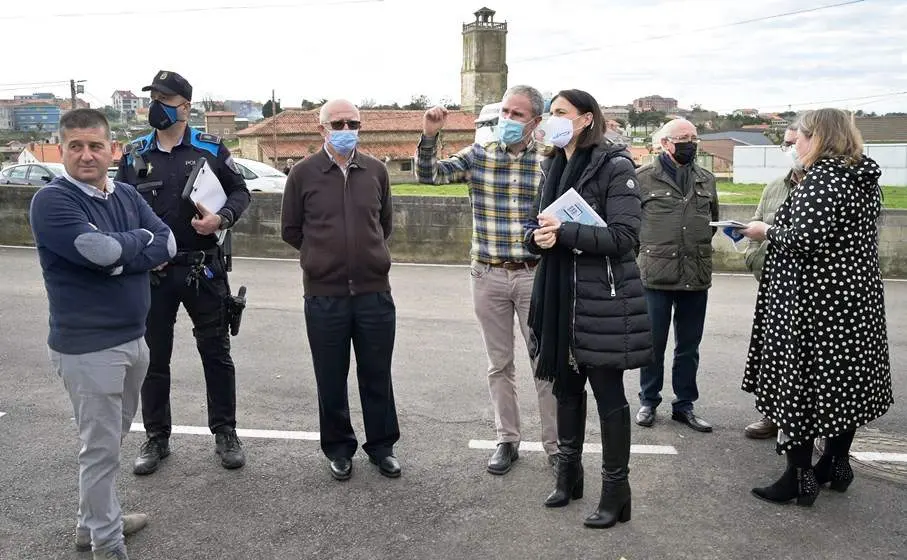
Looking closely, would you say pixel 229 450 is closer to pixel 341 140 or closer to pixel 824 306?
pixel 341 140

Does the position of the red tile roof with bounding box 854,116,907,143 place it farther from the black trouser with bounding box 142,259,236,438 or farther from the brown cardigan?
the black trouser with bounding box 142,259,236,438

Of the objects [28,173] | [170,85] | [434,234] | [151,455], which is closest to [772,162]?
[28,173]

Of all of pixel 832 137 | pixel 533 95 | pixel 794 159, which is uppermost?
pixel 533 95

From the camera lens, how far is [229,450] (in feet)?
15.6

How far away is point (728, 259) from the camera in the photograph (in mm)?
12109

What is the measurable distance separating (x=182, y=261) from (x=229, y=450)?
1139mm

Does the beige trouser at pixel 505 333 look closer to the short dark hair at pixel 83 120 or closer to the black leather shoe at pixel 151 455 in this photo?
the black leather shoe at pixel 151 455

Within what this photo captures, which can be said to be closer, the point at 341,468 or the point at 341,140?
the point at 341,140

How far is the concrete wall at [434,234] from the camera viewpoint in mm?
11617

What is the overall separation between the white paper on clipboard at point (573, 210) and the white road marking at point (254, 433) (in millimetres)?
2318

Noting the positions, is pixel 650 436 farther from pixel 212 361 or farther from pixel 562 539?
pixel 212 361

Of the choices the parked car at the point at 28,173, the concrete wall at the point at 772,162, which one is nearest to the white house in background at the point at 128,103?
the parked car at the point at 28,173

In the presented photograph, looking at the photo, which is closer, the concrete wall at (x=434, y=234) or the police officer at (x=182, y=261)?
the police officer at (x=182, y=261)

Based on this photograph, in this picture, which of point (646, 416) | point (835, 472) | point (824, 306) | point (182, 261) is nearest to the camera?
point (824, 306)
